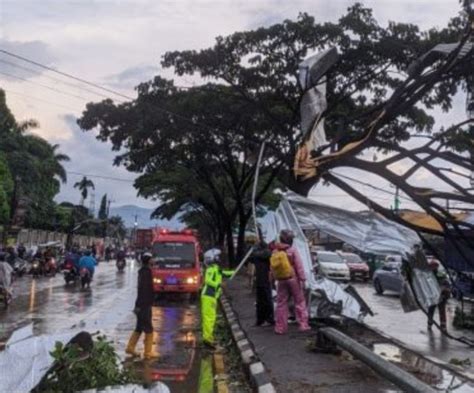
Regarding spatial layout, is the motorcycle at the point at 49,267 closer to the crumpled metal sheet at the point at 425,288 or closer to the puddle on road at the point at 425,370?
the puddle on road at the point at 425,370

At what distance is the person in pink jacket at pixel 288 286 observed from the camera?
11.8m

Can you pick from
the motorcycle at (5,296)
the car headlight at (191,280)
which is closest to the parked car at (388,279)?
the car headlight at (191,280)

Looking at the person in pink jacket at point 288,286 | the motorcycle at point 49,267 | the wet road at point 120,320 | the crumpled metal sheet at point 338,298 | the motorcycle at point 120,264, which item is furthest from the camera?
the motorcycle at point 120,264

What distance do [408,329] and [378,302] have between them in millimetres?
7950

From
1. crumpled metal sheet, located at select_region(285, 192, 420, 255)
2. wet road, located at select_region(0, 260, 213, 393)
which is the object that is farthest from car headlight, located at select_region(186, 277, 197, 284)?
crumpled metal sheet, located at select_region(285, 192, 420, 255)

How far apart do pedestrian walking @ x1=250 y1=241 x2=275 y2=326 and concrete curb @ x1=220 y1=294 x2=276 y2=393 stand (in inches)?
21.6

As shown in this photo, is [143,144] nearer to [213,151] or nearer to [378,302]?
[213,151]

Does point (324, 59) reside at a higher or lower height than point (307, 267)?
higher

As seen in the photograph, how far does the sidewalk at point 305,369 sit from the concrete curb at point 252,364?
0.09m

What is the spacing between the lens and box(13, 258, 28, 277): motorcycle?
107 ft

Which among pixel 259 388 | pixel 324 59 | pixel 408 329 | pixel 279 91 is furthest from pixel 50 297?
pixel 259 388

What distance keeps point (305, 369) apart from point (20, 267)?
2715 centimetres

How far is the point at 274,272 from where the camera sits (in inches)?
462

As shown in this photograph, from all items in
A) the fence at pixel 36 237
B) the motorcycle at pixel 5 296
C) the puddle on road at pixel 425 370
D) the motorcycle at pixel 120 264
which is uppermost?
the fence at pixel 36 237
